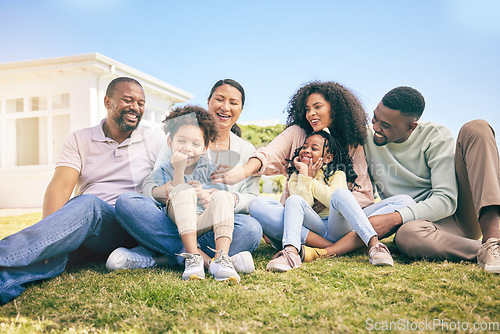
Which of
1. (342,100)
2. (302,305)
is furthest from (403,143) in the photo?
(302,305)

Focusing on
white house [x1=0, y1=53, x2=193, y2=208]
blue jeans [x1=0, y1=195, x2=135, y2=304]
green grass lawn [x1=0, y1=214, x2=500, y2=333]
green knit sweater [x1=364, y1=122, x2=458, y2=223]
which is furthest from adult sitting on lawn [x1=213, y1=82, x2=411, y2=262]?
white house [x1=0, y1=53, x2=193, y2=208]

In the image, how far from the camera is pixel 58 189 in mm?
2664

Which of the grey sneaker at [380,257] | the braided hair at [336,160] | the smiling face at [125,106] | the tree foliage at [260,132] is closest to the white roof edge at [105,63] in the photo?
the tree foliage at [260,132]

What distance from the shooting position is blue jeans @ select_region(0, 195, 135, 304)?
197cm

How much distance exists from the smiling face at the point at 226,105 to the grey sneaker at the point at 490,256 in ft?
6.38

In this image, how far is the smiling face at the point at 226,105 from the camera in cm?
309

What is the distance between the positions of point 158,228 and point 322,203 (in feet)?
3.98

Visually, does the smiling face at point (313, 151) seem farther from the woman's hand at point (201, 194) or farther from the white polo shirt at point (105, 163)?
the white polo shirt at point (105, 163)

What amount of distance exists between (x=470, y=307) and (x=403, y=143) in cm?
164

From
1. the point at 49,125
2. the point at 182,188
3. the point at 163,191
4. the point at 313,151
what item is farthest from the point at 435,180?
the point at 49,125

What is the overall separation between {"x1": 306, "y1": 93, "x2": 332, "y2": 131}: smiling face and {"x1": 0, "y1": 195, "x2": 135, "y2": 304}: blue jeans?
5.47ft

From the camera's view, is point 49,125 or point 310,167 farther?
point 49,125

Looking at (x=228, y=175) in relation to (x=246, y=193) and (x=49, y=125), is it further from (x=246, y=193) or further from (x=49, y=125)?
(x=49, y=125)

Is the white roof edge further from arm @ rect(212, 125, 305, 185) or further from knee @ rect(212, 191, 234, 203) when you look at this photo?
knee @ rect(212, 191, 234, 203)
